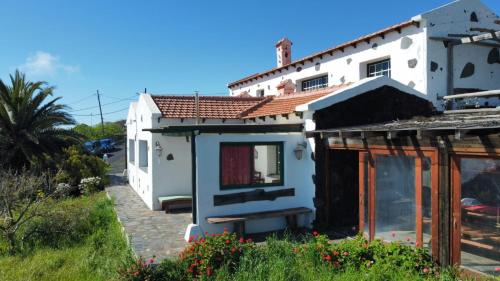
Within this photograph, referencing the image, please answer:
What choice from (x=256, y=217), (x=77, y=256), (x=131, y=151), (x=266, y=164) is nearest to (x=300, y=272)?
(x=256, y=217)

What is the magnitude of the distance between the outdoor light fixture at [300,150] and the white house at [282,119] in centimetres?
3

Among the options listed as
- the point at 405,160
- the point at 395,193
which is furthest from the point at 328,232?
the point at 405,160

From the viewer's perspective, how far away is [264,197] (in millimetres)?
9445

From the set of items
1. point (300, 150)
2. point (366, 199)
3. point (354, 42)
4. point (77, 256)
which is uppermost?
point (354, 42)

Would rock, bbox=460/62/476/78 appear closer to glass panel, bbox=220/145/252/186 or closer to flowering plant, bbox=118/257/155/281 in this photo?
glass panel, bbox=220/145/252/186

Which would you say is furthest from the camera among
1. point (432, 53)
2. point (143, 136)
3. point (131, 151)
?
point (131, 151)

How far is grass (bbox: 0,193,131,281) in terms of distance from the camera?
7.06 m

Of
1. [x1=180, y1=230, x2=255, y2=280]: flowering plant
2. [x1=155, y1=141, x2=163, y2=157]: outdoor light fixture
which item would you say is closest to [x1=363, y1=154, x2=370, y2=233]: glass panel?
[x1=180, y1=230, x2=255, y2=280]: flowering plant

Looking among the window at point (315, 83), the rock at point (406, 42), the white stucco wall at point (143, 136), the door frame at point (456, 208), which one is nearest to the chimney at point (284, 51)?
the window at point (315, 83)

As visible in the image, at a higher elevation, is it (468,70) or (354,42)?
(354,42)

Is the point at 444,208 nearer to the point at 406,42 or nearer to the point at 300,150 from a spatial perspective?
the point at 300,150

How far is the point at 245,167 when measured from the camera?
933cm

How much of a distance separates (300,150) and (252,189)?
160 centimetres

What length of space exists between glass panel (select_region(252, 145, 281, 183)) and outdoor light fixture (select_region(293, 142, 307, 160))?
18.6 inches
